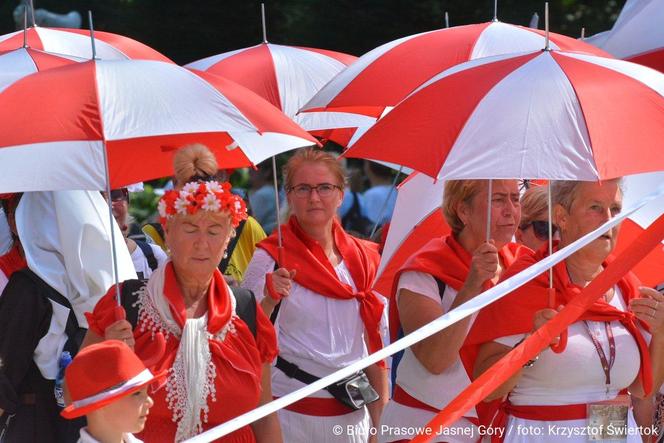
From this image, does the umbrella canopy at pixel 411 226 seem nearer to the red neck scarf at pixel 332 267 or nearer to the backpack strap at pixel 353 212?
the red neck scarf at pixel 332 267

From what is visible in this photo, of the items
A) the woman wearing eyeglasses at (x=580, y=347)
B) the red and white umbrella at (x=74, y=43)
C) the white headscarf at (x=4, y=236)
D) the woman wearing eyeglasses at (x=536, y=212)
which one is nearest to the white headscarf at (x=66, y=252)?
the white headscarf at (x=4, y=236)

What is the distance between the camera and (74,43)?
7.19 meters

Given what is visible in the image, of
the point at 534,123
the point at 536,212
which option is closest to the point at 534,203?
the point at 536,212

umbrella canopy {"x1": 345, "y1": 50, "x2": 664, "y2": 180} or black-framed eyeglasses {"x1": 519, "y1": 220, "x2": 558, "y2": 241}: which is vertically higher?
umbrella canopy {"x1": 345, "y1": 50, "x2": 664, "y2": 180}

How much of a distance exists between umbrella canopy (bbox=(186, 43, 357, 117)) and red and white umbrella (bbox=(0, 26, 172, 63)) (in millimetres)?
333

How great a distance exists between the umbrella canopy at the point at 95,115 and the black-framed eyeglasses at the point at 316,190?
1.40m

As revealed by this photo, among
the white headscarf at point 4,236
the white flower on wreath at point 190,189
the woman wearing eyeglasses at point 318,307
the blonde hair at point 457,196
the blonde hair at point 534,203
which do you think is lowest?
the woman wearing eyeglasses at point 318,307

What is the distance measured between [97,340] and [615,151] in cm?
186

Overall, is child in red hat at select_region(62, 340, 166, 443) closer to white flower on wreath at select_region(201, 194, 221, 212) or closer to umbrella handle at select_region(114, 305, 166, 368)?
umbrella handle at select_region(114, 305, 166, 368)

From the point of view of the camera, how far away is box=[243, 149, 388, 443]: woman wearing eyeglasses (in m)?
5.84

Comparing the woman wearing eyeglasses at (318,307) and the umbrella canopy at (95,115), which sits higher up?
the umbrella canopy at (95,115)

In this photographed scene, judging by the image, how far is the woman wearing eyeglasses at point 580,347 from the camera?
451cm

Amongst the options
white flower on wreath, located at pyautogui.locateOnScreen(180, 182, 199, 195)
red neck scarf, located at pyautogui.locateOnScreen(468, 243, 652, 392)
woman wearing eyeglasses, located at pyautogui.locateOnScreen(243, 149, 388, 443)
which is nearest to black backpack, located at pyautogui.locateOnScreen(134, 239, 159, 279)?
woman wearing eyeglasses, located at pyautogui.locateOnScreen(243, 149, 388, 443)

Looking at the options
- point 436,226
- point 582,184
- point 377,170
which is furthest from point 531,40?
point 377,170
